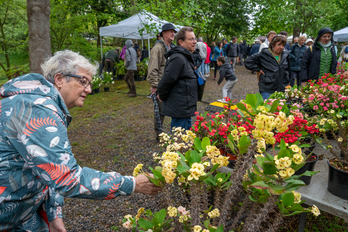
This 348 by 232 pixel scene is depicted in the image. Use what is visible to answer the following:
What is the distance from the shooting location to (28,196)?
1.32 m

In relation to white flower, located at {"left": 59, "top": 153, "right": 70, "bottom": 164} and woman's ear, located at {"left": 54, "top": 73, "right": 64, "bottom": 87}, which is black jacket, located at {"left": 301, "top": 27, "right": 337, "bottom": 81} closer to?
woman's ear, located at {"left": 54, "top": 73, "right": 64, "bottom": 87}

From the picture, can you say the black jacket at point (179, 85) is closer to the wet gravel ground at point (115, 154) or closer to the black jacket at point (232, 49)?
the wet gravel ground at point (115, 154)

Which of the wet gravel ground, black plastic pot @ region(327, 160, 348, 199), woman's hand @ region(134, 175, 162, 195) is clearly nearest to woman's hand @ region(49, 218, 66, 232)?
woman's hand @ region(134, 175, 162, 195)

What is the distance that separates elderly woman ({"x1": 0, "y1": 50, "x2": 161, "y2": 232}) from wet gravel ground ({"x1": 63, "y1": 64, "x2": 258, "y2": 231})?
155cm

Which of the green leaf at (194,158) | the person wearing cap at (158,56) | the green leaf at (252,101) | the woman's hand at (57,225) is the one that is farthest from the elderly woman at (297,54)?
the woman's hand at (57,225)

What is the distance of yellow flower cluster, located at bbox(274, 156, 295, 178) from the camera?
2.90ft

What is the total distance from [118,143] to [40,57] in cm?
221

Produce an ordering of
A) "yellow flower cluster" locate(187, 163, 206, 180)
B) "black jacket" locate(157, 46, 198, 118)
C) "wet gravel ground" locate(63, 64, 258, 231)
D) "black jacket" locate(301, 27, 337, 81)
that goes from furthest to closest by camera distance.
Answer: "black jacket" locate(301, 27, 337, 81) < "black jacket" locate(157, 46, 198, 118) < "wet gravel ground" locate(63, 64, 258, 231) < "yellow flower cluster" locate(187, 163, 206, 180)

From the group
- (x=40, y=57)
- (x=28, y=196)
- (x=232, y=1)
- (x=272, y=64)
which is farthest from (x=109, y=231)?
(x=232, y=1)

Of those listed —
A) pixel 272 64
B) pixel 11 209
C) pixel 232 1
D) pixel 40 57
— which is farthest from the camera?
pixel 232 1

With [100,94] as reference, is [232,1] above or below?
above

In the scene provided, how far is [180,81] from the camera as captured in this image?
11.3 feet

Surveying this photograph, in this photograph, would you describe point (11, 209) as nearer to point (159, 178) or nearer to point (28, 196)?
point (28, 196)

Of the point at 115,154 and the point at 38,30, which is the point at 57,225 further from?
the point at 38,30
